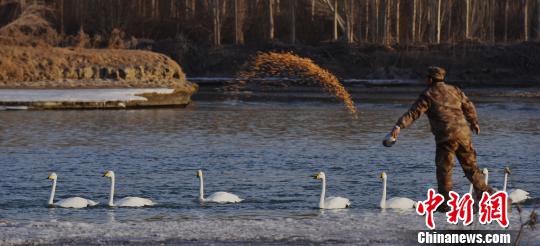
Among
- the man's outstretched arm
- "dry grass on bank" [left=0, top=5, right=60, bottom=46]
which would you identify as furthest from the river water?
"dry grass on bank" [left=0, top=5, right=60, bottom=46]

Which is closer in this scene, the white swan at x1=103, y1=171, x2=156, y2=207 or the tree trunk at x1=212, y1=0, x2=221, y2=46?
the white swan at x1=103, y1=171, x2=156, y2=207

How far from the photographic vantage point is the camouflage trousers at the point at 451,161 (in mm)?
12688

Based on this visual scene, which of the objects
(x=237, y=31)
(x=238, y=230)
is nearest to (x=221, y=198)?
(x=238, y=230)

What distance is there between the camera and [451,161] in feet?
41.7

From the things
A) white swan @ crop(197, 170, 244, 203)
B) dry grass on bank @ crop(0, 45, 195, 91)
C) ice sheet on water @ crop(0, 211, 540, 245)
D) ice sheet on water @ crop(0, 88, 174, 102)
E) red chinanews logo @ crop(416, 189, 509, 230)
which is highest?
red chinanews logo @ crop(416, 189, 509, 230)

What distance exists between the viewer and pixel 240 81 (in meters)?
69.4

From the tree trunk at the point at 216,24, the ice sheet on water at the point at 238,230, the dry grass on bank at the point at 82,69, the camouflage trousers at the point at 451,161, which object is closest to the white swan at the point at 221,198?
the ice sheet on water at the point at 238,230

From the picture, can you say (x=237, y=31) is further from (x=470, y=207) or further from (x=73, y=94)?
(x=470, y=207)

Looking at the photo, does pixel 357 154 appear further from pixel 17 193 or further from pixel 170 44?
pixel 170 44

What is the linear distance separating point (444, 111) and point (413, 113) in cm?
39

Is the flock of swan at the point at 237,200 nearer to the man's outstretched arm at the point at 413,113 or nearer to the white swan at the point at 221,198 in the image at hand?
the white swan at the point at 221,198

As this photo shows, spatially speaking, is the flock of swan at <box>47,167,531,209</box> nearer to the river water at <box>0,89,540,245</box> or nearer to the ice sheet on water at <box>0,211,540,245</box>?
the river water at <box>0,89,540,245</box>

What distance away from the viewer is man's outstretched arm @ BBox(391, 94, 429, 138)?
12422 millimetres

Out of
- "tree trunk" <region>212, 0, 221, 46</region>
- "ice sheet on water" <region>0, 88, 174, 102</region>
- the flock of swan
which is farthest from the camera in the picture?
"tree trunk" <region>212, 0, 221, 46</region>
